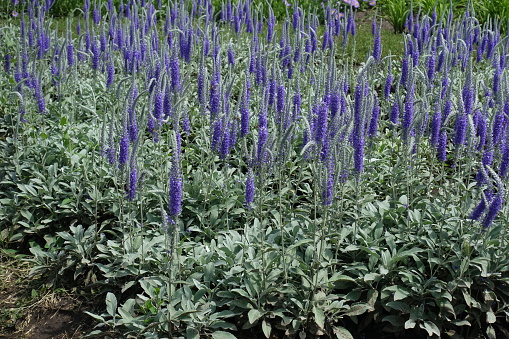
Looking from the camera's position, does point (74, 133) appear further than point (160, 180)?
Yes

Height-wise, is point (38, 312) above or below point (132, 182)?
below

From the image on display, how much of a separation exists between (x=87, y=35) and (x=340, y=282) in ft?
15.1

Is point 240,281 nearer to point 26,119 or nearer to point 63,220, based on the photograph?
point 63,220

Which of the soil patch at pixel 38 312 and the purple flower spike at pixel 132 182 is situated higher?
the purple flower spike at pixel 132 182

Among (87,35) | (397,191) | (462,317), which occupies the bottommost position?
(462,317)

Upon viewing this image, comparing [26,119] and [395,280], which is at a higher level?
[26,119]

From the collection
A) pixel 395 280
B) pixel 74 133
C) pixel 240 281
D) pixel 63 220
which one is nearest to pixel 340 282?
pixel 395 280

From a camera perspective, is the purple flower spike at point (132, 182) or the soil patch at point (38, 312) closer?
the purple flower spike at point (132, 182)

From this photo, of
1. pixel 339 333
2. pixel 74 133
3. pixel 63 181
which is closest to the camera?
pixel 339 333

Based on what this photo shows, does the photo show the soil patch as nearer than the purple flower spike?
No

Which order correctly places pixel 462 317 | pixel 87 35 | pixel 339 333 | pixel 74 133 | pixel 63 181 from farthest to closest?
pixel 87 35
pixel 74 133
pixel 63 181
pixel 462 317
pixel 339 333

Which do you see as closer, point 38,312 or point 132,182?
point 132,182

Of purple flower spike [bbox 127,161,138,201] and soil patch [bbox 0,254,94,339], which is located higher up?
purple flower spike [bbox 127,161,138,201]

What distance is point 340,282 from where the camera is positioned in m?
4.50
